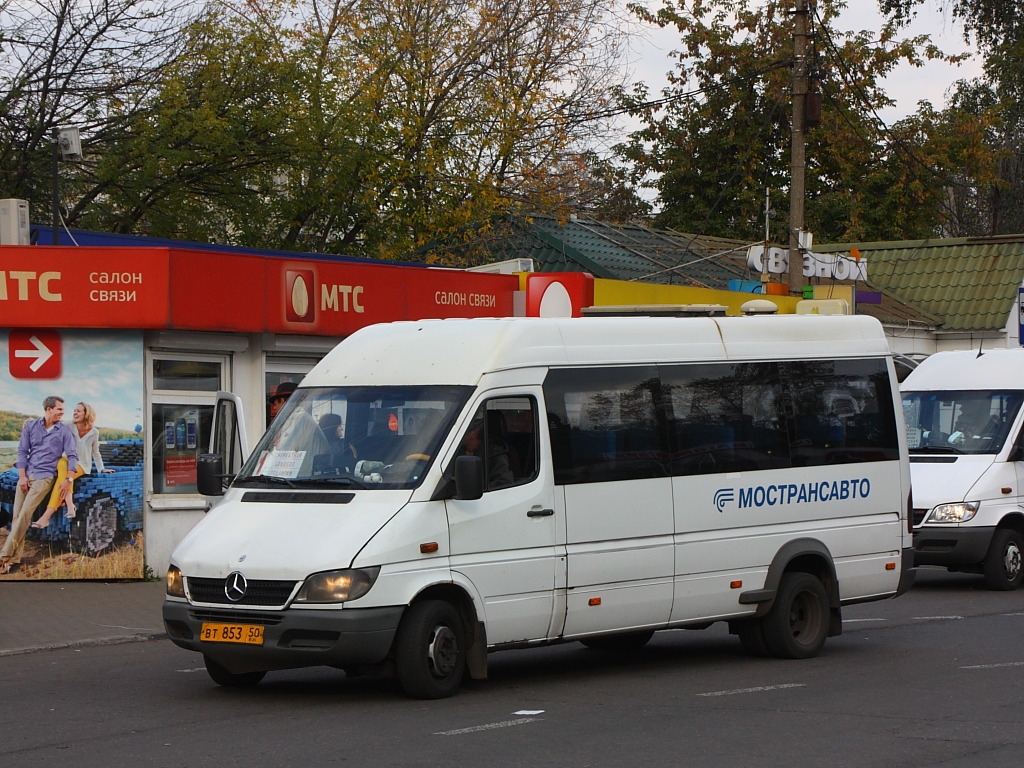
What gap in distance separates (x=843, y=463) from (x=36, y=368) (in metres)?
9.26

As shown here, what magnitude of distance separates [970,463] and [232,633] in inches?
392

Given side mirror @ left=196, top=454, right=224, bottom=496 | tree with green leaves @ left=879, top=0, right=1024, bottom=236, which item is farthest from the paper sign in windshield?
tree with green leaves @ left=879, top=0, right=1024, bottom=236

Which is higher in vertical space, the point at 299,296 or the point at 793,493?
the point at 299,296

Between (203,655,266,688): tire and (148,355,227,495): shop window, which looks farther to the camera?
(148,355,227,495): shop window

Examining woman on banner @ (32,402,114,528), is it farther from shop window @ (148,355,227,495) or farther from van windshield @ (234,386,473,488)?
van windshield @ (234,386,473,488)

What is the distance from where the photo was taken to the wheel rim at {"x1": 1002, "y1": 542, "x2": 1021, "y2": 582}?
15989 millimetres

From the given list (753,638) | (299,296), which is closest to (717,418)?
(753,638)

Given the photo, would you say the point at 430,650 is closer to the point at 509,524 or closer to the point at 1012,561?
the point at 509,524

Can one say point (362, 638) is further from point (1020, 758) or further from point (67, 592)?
point (67, 592)

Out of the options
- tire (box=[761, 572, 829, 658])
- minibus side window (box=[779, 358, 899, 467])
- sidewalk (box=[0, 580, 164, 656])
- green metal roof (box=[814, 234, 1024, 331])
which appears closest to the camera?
tire (box=[761, 572, 829, 658])

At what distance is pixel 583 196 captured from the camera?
36531 mm

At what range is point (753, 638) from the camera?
11250mm

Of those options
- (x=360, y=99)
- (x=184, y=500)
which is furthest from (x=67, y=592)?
(x=360, y=99)

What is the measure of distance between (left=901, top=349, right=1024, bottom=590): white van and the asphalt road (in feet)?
11.7
